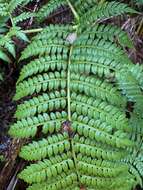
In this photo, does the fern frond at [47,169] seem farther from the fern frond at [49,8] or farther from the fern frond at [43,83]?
the fern frond at [49,8]

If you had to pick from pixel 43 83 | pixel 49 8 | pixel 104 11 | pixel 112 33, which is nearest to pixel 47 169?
pixel 43 83

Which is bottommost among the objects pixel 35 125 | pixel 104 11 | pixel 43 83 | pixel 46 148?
pixel 46 148

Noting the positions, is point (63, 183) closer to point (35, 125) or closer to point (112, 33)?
point (35, 125)

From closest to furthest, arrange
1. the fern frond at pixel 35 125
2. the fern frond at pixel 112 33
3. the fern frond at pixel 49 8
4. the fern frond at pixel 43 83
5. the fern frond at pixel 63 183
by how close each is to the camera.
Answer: the fern frond at pixel 63 183 < the fern frond at pixel 35 125 < the fern frond at pixel 43 83 < the fern frond at pixel 112 33 < the fern frond at pixel 49 8

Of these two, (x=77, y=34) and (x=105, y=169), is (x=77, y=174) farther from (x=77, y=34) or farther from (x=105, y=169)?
(x=77, y=34)

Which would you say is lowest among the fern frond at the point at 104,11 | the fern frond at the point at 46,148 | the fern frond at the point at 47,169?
the fern frond at the point at 47,169

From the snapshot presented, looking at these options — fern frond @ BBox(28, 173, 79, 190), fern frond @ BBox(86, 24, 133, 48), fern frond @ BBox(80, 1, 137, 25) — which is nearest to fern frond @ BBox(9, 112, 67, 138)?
fern frond @ BBox(28, 173, 79, 190)

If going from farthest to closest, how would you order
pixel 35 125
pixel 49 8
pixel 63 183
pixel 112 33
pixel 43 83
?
pixel 49 8
pixel 112 33
pixel 43 83
pixel 35 125
pixel 63 183

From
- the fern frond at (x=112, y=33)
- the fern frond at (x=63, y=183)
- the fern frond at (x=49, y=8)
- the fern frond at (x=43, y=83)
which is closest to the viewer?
the fern frond at (x=63, y=183)

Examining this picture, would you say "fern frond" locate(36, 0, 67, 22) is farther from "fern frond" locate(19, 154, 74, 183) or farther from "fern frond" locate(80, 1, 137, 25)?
"fern frond" locate(19, 154, 74, 183)

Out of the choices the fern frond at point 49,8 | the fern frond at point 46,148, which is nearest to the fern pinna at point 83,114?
the fern frond at point 46,148
